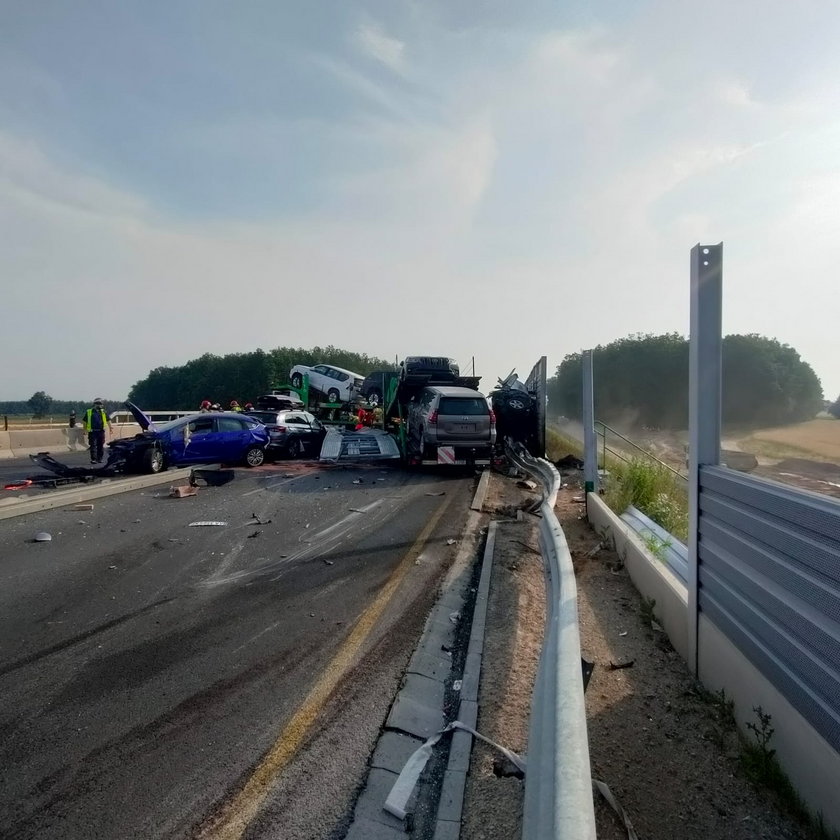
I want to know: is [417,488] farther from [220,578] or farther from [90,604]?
[90,604]

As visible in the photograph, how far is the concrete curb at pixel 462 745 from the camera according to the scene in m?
2.87

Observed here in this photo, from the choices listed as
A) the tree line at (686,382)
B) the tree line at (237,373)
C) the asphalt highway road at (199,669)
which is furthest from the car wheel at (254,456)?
the tree line at (237,373)

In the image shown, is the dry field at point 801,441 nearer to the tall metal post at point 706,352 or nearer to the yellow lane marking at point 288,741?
the tall metal post at point 706,352

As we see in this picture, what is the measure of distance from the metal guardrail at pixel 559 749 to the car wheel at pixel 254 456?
14112mm

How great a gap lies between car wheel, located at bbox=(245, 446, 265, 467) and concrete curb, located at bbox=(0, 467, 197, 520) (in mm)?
2725

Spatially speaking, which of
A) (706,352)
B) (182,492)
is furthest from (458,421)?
(706,352)

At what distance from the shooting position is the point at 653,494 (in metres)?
8.88

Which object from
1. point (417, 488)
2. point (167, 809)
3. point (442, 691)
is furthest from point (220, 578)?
point (417, 488)

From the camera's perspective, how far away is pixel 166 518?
9898 millimetres

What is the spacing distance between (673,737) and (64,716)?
3510mm

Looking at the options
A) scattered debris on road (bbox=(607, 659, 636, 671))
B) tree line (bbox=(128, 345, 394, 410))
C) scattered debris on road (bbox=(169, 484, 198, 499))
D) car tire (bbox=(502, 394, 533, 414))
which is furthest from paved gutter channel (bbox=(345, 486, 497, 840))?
tree line (bbox=(128, 345, 394, 410))

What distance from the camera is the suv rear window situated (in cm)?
1562

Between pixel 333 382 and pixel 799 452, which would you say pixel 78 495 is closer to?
pixel 799 452

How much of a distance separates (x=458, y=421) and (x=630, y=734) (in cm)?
1211
